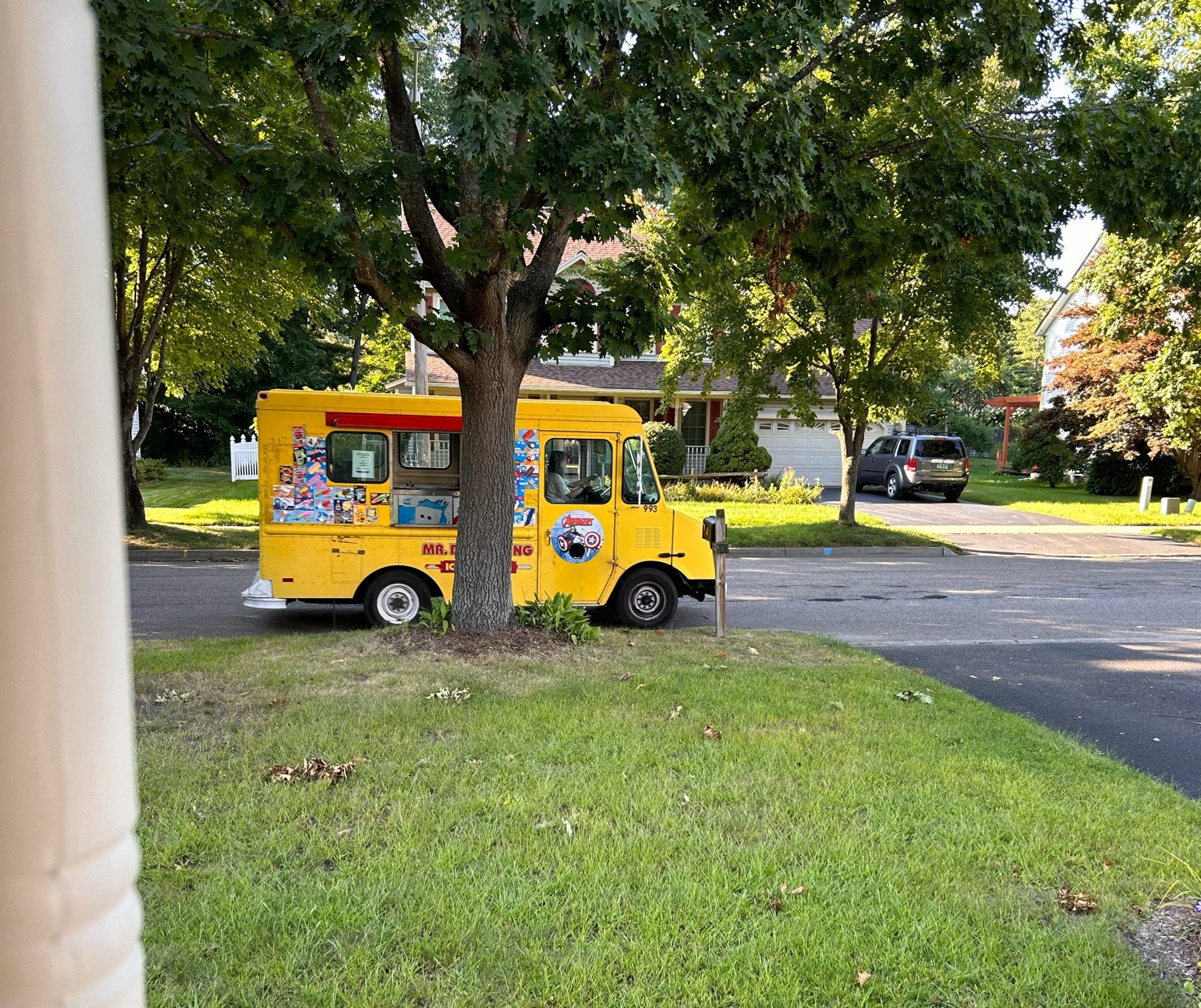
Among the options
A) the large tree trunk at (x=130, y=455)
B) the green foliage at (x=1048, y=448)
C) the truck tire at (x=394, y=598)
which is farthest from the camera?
the green foliage at (x=1048, y=448)

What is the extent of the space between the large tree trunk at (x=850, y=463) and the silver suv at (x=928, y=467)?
835 centimetres

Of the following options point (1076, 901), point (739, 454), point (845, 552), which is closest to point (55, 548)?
point (1076, 901)

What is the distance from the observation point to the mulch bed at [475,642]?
23.4ft

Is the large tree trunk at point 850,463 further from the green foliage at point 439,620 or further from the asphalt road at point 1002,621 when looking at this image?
the green foliage at point 439,620

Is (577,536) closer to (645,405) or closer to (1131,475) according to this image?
(645,405)

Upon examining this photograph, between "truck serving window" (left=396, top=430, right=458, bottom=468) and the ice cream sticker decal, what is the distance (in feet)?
4.61

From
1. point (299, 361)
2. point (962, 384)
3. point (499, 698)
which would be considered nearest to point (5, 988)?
point (499, 698)

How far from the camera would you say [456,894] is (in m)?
3.32

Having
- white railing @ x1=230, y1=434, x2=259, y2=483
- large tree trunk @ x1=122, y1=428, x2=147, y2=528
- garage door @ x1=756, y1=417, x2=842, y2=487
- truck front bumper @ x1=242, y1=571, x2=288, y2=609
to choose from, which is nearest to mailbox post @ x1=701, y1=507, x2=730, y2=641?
truck front bumper @ x1=242, y1=571, x2=288, y2=609

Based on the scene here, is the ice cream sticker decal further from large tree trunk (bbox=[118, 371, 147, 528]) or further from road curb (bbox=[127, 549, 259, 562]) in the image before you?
large tree trunk (bbox=[118, 371, 147, 528])

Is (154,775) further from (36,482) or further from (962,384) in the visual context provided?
(962,384)

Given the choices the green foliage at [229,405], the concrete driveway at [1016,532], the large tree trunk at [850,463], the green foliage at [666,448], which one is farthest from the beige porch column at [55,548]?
A: the green foliage at [229,405]

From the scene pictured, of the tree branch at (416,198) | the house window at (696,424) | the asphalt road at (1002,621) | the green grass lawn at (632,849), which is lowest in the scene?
the asphalt road at (1002,621)

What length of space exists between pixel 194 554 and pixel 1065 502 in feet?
82.5
